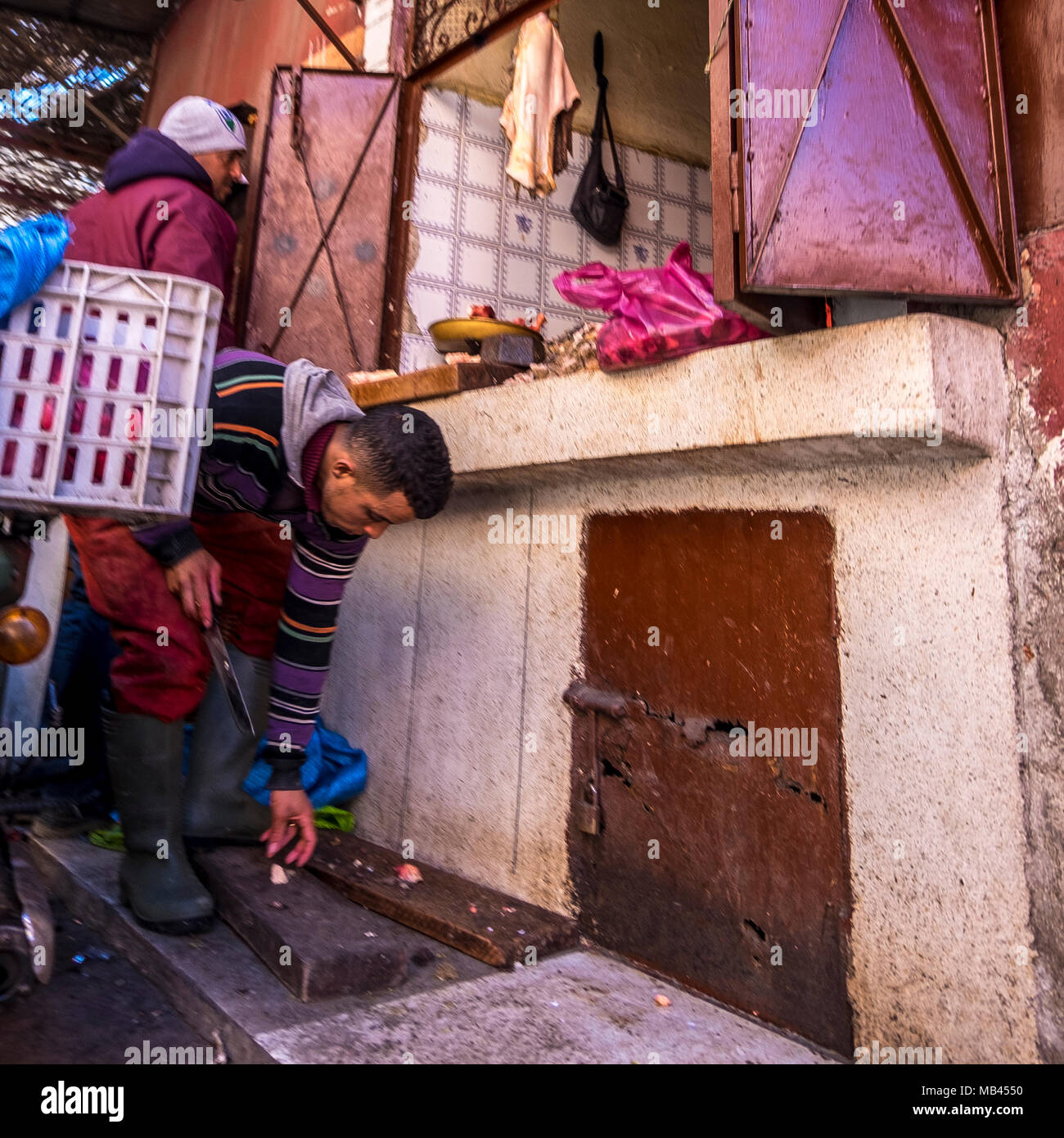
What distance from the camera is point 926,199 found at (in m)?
2.02

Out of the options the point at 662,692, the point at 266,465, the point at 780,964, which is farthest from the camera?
the point at 662,692

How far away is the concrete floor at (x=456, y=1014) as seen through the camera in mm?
2092

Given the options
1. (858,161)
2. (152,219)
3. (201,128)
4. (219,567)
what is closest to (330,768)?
(219,567)

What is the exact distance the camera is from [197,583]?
8.32 ft

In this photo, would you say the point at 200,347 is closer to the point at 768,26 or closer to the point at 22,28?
the point at 768,26

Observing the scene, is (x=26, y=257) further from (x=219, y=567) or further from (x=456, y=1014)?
(x=456, y=1014)

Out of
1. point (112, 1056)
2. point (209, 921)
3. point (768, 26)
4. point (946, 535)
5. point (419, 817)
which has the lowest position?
point (112, 1056)

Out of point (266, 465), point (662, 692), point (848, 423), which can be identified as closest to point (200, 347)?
point (266, 465)

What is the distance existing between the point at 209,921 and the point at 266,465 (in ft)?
4.64

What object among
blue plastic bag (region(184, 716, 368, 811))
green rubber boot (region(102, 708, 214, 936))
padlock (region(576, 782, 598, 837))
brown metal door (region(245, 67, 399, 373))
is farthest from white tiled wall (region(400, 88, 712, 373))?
padlock (region(576, 782, 598, 837))

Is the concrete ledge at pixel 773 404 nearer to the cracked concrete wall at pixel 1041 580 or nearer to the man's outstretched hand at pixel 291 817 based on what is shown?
A: the cracked concrete wall at pixel 1041 580

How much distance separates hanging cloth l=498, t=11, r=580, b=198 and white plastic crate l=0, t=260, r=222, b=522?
2.51m

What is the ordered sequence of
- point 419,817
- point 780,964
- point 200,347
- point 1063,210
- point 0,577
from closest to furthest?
point 200,347
point 1063,210
point 0,577
point 780,964
point 419,817

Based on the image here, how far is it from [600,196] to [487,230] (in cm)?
66
